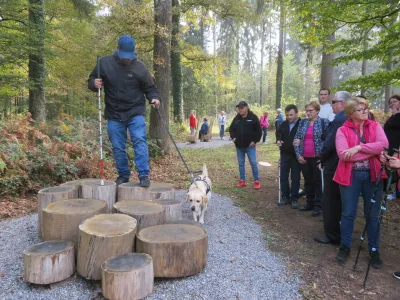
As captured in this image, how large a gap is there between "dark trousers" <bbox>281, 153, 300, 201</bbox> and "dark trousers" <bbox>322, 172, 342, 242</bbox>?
1.62 m

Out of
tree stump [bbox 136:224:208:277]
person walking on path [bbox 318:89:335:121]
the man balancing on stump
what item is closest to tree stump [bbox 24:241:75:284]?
tree stump [bbox 136:224:208:277]

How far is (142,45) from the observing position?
10453mm

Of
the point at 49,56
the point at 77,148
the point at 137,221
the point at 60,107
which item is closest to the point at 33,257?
the point at 137,221

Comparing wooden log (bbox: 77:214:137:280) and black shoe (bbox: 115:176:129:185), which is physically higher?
black shoe (bbox: 115:176:129:185)

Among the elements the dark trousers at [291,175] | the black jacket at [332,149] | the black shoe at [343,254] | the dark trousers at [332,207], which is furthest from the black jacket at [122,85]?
the black shoe at [343,254]

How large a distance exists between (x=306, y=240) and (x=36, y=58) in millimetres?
10130

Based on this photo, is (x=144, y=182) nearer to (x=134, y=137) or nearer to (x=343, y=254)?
(x=134, y=137)

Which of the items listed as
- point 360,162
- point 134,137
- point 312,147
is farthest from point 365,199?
point 134,137

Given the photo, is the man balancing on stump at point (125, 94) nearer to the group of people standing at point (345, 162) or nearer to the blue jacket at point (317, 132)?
the group of people standing at point (345, 162)

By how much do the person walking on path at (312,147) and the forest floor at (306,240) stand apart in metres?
0.52

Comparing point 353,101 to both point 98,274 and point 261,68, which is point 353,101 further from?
point 261,68

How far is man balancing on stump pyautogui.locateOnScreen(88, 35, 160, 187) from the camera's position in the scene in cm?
416

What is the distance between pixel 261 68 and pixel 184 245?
1589 inches

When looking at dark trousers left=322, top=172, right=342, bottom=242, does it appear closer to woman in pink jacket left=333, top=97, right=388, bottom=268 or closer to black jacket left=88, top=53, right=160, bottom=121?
woman in pink jacket left=333, top=97, right=388, bottom=268
